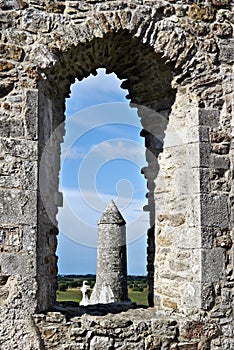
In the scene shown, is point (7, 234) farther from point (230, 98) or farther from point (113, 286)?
point (113, 286)

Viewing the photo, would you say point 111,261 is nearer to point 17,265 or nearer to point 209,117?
point 209,117

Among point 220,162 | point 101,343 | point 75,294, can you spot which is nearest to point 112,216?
point 75,294

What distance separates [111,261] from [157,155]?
23.5ft

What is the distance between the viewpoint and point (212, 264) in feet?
16.3

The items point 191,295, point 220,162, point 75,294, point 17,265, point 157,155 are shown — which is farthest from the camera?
point 75,294

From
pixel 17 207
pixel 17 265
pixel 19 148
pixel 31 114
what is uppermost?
pixel 31 114

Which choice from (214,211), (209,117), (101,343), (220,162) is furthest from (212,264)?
(209,117)

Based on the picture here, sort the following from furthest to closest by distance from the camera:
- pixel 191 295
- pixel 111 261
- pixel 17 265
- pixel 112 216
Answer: pixel 111 261, pixel 112 216, pixel 191 295, pixel 17 265

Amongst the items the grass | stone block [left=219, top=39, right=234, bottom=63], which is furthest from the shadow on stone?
the grass

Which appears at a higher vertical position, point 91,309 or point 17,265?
point 17,265

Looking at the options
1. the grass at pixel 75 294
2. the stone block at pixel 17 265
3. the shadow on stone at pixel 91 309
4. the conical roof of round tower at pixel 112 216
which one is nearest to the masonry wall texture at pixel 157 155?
the stone block at pixel 17 265

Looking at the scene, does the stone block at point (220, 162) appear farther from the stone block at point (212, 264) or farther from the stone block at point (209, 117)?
the stone block at point (212, 264)

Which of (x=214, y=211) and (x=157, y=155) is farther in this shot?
(x=157, y=155)

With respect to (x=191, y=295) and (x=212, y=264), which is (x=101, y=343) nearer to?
(x=191, y=295)
